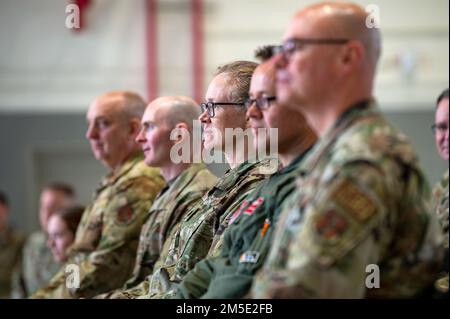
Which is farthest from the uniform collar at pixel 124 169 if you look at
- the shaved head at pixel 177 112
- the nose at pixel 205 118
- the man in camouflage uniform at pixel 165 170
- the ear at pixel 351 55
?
the ear at pixel 351 55

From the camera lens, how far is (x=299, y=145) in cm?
282

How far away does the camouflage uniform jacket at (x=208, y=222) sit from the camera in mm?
3320

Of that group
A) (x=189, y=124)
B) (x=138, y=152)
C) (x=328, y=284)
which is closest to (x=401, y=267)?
(x=328, y=284)

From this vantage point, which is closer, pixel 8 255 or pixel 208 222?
pixel 208 222

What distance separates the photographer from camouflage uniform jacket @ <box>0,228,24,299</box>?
8148 mm

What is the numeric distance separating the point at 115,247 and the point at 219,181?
46.7 inches

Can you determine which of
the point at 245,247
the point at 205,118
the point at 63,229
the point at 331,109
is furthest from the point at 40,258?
the point at 331,109

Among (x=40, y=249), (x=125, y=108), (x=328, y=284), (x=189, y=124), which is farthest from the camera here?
(x=40, y=249)

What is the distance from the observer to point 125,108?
4.94 m

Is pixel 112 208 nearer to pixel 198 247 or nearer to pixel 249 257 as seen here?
pixel 198 247

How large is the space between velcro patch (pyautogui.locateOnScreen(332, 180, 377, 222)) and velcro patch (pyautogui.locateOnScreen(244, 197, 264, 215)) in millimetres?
667

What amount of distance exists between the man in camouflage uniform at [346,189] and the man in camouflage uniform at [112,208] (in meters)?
2.34
